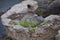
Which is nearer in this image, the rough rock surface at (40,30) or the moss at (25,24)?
the rough rock surface at (40,30)

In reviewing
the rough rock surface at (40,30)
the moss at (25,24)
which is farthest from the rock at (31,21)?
the rough rock surface at (40,30)

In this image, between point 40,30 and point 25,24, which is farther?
point 25,24

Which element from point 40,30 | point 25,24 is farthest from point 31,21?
point 40,30

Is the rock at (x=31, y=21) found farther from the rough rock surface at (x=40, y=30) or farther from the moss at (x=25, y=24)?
the rough rock surface at (x=40, y=30)

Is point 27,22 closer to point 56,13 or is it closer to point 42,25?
point 42,25

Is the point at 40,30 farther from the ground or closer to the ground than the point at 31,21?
closer to the ground

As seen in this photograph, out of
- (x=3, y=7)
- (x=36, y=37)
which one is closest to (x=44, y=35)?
(x=36, y=37)

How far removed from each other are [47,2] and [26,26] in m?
1.12

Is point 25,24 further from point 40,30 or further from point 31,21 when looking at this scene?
point 40,30

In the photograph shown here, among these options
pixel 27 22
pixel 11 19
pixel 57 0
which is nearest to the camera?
pixel 27 22

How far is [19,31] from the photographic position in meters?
3.48

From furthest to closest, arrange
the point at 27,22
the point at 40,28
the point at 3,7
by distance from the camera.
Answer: the point at 3,7
the point at 27,22
the point at 40,28

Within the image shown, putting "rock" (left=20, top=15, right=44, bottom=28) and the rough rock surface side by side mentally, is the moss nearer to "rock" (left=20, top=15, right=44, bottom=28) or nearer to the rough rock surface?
"rock" (left=20, top=15, right=44, bottom=28)

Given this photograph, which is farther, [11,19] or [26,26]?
[11,19]
